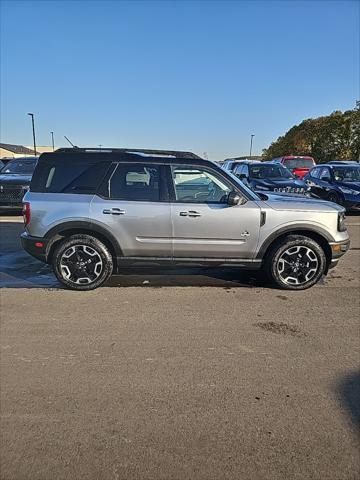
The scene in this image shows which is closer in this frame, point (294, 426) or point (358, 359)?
point (294, 426)

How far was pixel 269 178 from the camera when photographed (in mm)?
13211

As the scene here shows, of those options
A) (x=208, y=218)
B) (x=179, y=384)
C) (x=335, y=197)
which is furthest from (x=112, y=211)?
(x=335, y=197)

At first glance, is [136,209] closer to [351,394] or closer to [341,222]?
[341,222]

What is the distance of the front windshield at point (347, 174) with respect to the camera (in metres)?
13.4

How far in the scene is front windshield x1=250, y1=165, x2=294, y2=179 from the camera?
1356cm

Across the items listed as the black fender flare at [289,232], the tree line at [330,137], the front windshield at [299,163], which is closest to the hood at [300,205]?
the black fender flare at [289,232]

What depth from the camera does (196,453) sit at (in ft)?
7.77

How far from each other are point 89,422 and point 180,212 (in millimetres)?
3127

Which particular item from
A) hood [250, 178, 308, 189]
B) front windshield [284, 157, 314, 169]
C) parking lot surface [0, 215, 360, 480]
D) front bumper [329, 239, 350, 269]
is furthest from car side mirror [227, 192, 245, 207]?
front windshield [284, 157, 314, 169]

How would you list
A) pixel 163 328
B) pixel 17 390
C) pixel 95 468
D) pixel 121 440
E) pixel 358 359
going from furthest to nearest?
pixel 163 328 < pixel 358 359 < pixel 17 390 < pixel 121 440 < pixel 95 468

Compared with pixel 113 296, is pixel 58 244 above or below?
above

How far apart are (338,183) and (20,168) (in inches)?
422

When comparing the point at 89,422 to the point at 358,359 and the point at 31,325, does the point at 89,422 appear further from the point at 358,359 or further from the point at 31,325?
the point at 358,359

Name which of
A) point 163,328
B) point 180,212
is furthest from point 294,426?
point 180,212
